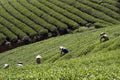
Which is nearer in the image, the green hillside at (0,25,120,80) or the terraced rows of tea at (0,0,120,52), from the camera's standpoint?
the green hillside at (0,25,120,80)

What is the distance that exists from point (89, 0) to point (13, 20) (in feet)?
A: 86.5

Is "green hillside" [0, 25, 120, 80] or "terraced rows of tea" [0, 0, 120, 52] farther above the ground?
"terraced rows of tea" [0, 0, 120, 52]

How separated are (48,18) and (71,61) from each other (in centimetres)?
5719

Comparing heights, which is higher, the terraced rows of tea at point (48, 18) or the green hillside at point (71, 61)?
the terraced rows of tea at point (48, 18)

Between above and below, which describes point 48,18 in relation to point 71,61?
above

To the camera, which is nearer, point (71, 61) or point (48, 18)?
point (71, 61)

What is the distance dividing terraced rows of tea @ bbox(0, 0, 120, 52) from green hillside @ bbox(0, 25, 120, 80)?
6630 millimetres

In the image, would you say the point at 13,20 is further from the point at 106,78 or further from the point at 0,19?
the point at 106,78

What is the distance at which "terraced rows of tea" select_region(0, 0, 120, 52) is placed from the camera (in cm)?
8900

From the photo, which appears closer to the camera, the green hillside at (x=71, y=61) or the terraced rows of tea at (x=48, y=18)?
the green hillside at (x=71, y=61)

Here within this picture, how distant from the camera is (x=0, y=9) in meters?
107

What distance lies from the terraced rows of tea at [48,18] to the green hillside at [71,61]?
6630mm

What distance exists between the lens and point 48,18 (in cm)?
9662

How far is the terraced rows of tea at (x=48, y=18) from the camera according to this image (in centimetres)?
8900
